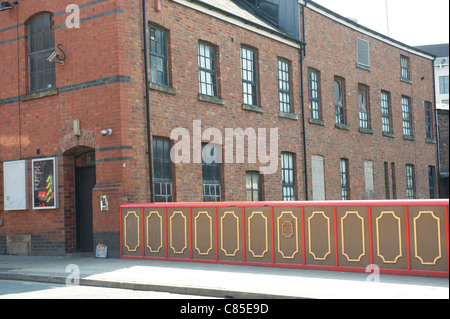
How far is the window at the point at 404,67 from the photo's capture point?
1253 inches

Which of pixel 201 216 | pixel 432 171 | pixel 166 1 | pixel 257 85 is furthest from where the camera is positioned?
pixel 432 171

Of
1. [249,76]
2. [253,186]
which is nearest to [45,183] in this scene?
[253,186]

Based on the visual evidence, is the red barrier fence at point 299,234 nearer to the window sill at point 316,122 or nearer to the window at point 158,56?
the window at point 158,56

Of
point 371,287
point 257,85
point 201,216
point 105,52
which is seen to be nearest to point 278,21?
point 257,85

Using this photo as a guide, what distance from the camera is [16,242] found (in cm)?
1834

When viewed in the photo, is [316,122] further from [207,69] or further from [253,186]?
[207,69]

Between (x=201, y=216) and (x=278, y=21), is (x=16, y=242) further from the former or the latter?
→ (x=278, y=21)

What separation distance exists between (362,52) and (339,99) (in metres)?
3.08

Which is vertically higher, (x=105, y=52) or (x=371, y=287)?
(x=105, y=52)

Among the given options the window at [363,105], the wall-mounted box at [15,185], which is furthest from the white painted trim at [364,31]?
the wall-mounted box at [15,185]

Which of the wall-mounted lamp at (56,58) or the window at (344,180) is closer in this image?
the wall-mounted lamp at (56,58)

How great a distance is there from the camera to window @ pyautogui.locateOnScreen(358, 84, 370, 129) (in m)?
28.1

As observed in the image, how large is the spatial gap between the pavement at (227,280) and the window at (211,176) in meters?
4.66

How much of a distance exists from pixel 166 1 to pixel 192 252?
766 cm
